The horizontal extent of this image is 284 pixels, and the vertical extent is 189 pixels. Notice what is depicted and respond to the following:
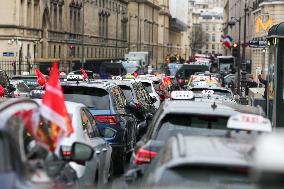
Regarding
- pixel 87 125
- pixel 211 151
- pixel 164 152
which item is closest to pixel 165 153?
pixel 164 152

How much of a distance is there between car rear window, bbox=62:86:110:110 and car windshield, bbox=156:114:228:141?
5267 mm

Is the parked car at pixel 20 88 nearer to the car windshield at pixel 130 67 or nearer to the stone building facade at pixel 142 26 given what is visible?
the car windshield at pixel 130 67

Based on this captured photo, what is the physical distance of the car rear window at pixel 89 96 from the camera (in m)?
14.1

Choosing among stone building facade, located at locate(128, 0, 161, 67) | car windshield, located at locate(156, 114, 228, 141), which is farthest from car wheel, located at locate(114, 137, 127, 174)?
stone building facade, located at locate(128, 0, 161, 67)

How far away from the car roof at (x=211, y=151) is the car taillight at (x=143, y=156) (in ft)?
7.51

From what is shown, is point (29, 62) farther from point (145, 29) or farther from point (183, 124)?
point (145, 29)

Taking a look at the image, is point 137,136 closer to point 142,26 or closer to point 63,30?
point 63,30

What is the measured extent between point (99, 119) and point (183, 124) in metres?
5.63

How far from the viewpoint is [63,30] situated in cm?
8144

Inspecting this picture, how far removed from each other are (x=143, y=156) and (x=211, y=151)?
3.21 meters

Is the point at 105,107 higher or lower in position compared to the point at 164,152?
lower

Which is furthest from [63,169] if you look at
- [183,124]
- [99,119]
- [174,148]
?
[99,119]

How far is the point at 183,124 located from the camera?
902 cm

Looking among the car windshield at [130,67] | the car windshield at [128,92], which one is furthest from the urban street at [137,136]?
the car windshield at [130,67]
